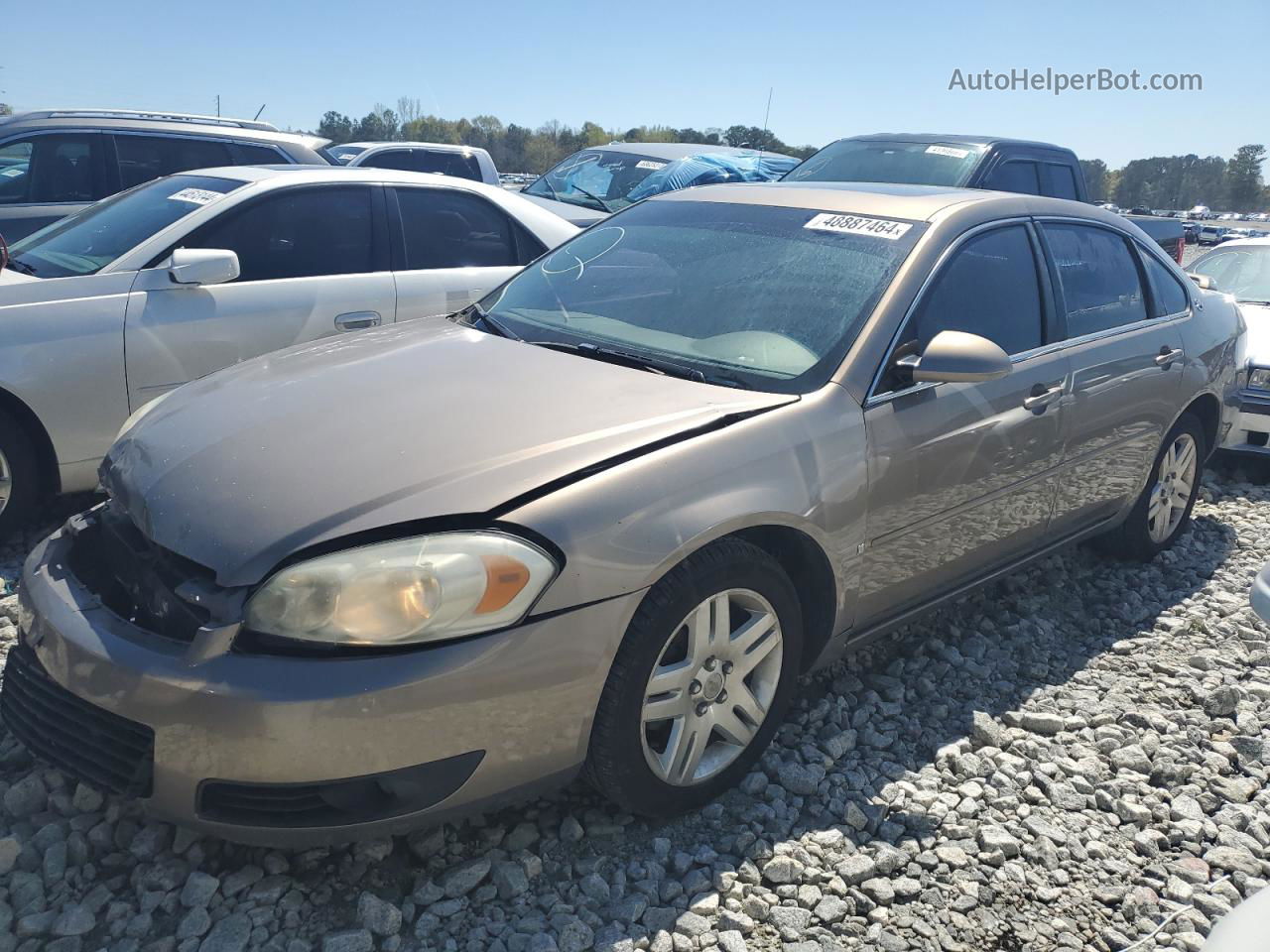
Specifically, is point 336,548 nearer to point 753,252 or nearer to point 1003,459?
A: point 753,252

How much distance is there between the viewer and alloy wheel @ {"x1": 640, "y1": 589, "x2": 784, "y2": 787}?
2.55m

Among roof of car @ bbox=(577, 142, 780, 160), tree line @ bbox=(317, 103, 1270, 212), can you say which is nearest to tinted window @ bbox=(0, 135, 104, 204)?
roof of car @ bbox=(577, 142, 780, 160)

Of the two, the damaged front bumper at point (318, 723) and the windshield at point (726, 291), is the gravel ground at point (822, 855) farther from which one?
the windshield at point (726, 291)

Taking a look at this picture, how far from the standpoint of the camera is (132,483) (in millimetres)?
2617

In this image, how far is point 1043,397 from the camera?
11.5ft

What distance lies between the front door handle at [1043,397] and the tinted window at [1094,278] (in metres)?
0.29

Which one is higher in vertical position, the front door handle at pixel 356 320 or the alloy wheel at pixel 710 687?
the front door handle at pixel 356 320

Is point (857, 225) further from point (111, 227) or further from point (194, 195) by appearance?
point (111, 227)

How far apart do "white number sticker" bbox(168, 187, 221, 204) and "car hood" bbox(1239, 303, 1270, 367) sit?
222 inches

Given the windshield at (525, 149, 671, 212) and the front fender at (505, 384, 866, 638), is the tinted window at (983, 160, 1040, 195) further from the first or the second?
the front fender at (505, 384, 866, 638)

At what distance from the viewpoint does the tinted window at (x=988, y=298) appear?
321cm

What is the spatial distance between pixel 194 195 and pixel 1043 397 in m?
3.89

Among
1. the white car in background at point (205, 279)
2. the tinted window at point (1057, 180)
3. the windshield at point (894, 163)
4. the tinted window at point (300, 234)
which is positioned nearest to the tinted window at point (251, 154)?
the white car in background at point (205, 279)

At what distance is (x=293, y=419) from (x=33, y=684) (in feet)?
2.83
